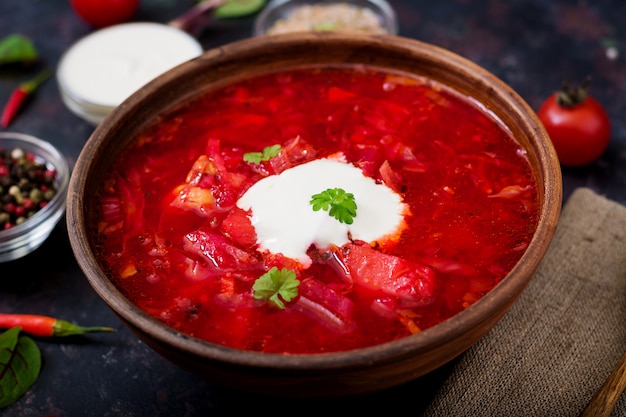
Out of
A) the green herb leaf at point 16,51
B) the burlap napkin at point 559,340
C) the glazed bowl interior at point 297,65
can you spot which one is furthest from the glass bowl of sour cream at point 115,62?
the burlap napkin at point 559,340

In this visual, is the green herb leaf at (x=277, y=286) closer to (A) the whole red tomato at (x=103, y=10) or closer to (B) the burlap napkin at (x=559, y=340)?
(B) the burlap napkin at (x=559, y=340)

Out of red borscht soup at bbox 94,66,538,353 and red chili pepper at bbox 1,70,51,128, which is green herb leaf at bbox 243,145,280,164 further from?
red chili pepper at bbox 1,70,51,128

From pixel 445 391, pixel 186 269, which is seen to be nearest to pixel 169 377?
pixel 186 269

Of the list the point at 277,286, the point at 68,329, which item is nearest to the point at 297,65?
the point at 277,286

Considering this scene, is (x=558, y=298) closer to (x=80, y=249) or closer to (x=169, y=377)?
(x=169, y=377)

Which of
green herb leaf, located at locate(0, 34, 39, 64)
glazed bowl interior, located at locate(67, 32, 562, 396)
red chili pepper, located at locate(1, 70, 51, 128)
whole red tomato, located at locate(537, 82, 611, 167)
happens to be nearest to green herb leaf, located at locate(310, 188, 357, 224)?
glazed bowl interior, located at locate(67, 32, 562, 396)

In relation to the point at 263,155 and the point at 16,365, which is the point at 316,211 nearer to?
the point at 263,155

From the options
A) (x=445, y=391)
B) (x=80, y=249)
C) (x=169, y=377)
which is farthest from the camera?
(x=169, y=377)

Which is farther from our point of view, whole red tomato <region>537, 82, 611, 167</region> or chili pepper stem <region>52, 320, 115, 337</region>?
whole red tomato <region>537, 82, 611, 167</region>
